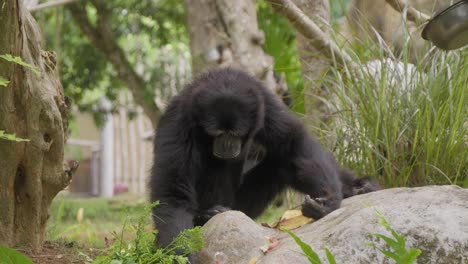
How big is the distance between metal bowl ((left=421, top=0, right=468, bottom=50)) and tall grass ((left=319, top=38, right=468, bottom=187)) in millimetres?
1131

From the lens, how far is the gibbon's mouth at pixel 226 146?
185 inches

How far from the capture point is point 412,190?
3.80 m

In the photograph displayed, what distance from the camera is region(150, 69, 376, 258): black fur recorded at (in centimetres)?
436

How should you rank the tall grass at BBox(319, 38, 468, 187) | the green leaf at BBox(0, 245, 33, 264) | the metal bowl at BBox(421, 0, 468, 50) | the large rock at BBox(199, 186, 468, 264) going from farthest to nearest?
the tall grass at BBox(319, 38, 468, 187), the metal bowl at BBox(421, 0, 468, 50), the large rock at BBox(199, 186, 468, 264), the green leaf at BBox(0, 245, 33, 264)

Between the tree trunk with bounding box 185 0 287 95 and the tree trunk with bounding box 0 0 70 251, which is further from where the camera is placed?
the tree trunk with bounding box 185 0 287 95

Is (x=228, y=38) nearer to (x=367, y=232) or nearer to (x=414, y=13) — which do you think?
(x=414, y=13)

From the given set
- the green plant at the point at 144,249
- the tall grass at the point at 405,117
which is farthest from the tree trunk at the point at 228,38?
the green plant at the point at 144,249

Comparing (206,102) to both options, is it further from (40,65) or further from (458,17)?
(458,17)

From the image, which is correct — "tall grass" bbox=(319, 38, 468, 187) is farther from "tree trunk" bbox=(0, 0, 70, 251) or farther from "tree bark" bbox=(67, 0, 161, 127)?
"tree bark" bbox=(67, 0, 161, 127)

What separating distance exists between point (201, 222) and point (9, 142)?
151 centimetres

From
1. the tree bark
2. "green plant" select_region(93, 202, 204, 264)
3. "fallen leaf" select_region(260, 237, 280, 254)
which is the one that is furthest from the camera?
the tree bark

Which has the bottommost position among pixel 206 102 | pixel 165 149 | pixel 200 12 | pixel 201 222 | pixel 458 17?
pixel 201 222

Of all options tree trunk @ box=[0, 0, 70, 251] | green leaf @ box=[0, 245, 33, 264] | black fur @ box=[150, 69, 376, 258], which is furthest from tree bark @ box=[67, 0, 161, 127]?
green leaf @ box=[0, 245, 33, 264]

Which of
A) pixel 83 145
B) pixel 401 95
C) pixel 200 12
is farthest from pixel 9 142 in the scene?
pixel 83 145
